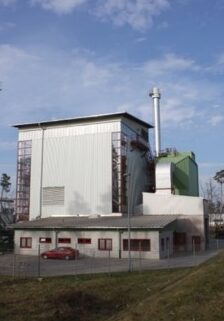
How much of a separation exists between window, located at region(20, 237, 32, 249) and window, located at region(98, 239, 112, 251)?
9.77 meters

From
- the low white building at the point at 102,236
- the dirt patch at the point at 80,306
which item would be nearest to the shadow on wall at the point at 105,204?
the low white building at the point at 102,236

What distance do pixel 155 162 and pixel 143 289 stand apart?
57.0m

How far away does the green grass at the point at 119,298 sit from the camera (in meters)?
14.0

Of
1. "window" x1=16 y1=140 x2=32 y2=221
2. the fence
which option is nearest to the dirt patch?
the fence

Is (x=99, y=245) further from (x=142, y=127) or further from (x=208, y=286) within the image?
(x=208, y=286)

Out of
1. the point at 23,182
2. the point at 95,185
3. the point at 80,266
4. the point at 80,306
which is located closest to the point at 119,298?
the point at 80,306

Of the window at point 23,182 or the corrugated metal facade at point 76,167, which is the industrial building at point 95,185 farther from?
the window at point 23,182

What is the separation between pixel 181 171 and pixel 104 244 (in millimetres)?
26249

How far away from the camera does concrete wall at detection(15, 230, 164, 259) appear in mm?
54219

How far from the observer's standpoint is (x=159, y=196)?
69000 mm

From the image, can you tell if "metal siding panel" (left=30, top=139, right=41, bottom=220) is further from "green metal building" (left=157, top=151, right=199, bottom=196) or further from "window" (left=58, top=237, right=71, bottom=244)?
"green metal building" (left=157, top=151, right=199, bottom=196)

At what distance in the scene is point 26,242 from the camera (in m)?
62.1

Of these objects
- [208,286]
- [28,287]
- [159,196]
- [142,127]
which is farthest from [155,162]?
[208,286]

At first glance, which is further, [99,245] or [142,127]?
[142,127]
